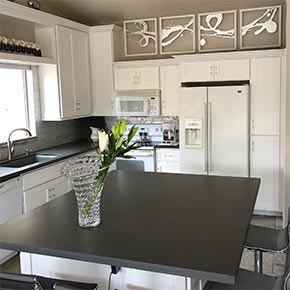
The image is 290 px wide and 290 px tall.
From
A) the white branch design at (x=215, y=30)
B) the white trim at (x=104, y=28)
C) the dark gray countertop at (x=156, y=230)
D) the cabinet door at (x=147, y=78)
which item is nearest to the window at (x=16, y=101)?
the white trim at (x=104, y=28)

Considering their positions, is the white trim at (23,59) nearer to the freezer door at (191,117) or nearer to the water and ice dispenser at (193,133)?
the freezer door at (191,117)

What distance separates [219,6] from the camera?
15.6 feet

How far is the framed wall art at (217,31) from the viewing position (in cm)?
475

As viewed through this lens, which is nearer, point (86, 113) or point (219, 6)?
point (219, 6)

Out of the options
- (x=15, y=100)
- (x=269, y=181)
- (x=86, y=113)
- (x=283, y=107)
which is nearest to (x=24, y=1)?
(x=15, y=100)

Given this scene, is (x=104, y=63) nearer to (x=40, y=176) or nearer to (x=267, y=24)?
(x=40, y=176)

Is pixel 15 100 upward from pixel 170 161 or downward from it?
upward

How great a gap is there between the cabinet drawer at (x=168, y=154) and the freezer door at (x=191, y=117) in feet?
0.49

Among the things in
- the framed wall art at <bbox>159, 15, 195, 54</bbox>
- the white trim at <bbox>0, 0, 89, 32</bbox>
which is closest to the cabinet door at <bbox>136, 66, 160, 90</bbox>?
the framed wall art at <bbox>159, 15, 195, 54</bbox>

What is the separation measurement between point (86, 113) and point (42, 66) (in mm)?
929

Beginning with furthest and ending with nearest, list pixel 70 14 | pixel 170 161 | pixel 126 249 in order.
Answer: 1. pixel 70 14
2. pixel 170 161
3. pixel 126 249

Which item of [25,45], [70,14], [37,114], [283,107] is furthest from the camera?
[70,14]

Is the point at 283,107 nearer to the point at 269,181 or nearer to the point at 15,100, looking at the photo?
the point at 269,181

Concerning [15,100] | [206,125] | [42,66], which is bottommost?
[206,125]
